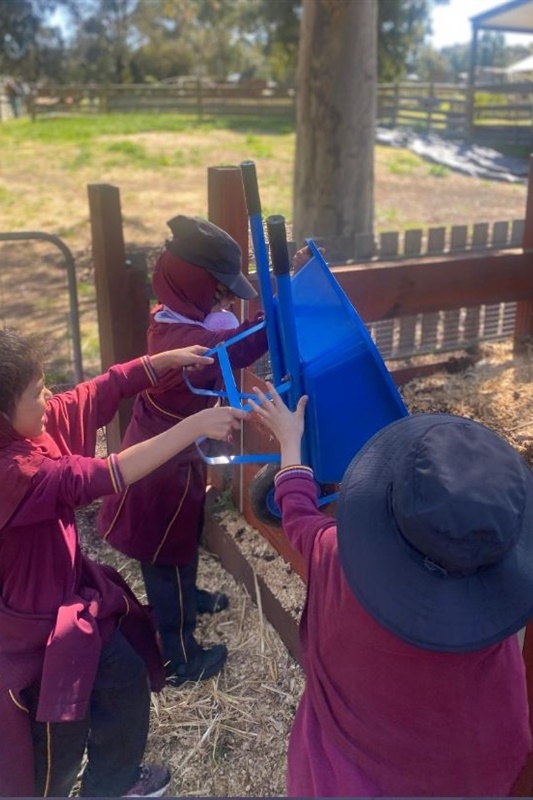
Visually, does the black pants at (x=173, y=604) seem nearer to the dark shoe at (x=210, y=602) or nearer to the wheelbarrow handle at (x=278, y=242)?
the dark shoe at (x=210, y=602)

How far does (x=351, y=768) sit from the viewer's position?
1381 millimetres

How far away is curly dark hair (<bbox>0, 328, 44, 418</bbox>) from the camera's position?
1.70 meters

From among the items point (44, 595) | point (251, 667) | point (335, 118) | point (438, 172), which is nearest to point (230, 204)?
point (44, 595)

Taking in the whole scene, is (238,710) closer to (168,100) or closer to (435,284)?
(435,284)

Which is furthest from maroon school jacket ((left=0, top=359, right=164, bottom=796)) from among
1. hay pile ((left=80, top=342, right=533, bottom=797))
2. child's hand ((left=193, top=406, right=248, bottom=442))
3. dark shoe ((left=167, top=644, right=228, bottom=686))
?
dark shoe ((left=167, top=644, right=228, bottom=686))

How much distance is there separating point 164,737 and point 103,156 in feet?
50.2

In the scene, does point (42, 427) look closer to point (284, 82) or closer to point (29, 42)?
point (284, 82)

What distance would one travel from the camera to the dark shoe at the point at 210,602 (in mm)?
3016

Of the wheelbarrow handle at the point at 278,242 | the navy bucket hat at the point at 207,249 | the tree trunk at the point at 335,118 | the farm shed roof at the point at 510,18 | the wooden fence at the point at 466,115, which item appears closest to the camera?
the wheelbarrow handle at the point at 278,242

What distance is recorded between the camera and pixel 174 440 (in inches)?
70.4

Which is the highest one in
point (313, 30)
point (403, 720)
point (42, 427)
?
point (313, 30)

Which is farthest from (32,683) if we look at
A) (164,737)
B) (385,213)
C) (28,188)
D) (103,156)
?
(103,156)

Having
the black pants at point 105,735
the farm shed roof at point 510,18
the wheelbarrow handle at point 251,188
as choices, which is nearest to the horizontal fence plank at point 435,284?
the wheelbarrow handle at point 251,188

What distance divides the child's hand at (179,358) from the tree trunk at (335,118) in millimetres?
4091
